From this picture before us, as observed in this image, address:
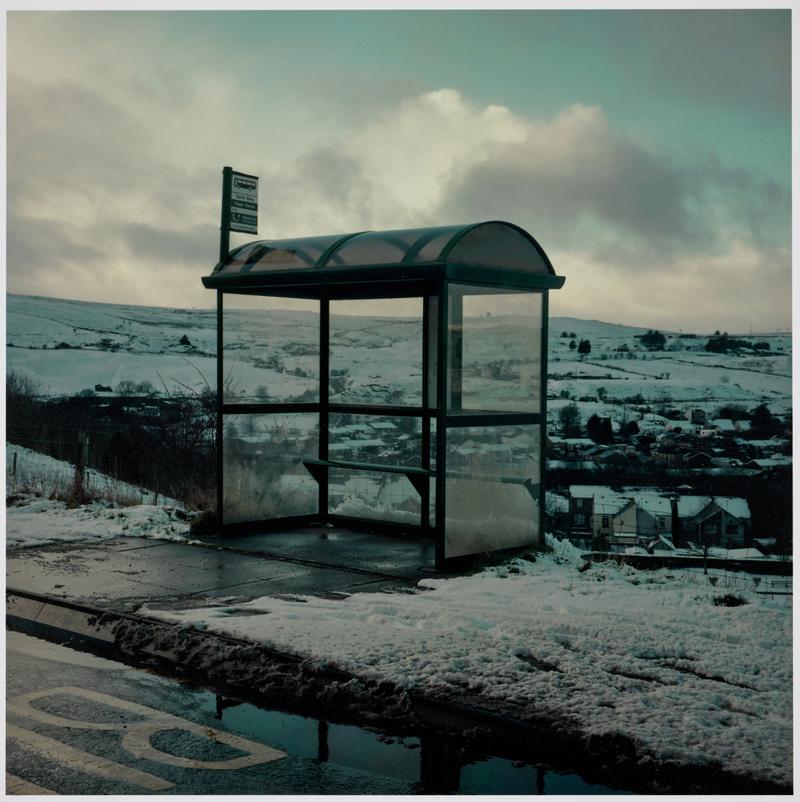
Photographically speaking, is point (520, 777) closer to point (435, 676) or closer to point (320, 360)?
point (435, 676)

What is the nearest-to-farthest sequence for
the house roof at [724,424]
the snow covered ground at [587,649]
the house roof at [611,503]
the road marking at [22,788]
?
1. the road marking at [22,788]
2. the snow covered ground at [587,649]
3. the house roof at [611,503]
4. the house roof at [724,424]

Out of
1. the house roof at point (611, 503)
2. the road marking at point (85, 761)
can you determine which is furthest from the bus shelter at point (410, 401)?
the road marking at point (85, 761)

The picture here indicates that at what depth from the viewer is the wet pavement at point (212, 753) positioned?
4086 mm

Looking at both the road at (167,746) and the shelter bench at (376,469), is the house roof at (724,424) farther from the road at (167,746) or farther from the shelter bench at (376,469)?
the road at (167,746)

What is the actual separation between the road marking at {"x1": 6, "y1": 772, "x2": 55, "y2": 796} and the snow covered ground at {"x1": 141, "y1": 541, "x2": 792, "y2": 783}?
171 centimetres

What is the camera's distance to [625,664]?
17.5 feet

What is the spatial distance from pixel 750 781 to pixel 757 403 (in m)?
20.8

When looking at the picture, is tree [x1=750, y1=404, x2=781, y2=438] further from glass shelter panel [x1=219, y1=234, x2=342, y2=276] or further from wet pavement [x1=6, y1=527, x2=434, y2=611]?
glass shelter panel [x1=219, y1=234, x2=342, y2=276]

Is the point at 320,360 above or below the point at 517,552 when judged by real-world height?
above

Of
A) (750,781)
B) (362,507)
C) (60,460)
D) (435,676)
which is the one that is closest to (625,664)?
(435,676)

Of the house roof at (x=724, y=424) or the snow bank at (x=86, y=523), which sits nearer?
the snow bank at (x=86, y=523)

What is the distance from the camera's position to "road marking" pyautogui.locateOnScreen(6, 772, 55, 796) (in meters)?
4.02

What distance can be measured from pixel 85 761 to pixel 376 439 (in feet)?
19.4

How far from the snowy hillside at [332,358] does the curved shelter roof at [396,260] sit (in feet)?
1.49
